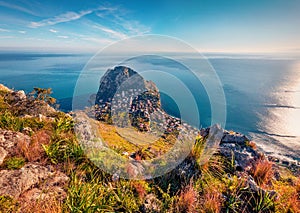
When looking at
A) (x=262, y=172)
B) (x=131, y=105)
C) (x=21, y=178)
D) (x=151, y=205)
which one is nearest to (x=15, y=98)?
(x=21, y=178)

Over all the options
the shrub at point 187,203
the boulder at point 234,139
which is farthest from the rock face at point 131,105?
the shrub at point 187,203

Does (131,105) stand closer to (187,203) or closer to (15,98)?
(15,98)

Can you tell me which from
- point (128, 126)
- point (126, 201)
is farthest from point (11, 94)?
point (126, 201)

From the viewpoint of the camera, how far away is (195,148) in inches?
197

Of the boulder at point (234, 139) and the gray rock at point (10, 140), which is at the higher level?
the gray rock at point (10, 140)

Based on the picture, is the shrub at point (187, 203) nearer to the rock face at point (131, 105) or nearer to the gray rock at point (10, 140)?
the gray rock at point (10, 140)

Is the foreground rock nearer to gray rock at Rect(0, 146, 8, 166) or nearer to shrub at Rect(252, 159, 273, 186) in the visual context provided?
gray rock at Rect(0, 146, 8, 166)

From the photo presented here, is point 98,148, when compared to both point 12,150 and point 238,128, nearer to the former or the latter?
point 12,150

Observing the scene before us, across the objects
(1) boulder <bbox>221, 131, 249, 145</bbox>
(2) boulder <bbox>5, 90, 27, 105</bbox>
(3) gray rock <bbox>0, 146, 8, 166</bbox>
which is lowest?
(1) boulder <bbox>221, 131, 249, 145</bbox>

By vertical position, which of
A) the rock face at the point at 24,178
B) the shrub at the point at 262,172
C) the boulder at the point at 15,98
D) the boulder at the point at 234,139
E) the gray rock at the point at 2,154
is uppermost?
the boulder at the point at 15,98

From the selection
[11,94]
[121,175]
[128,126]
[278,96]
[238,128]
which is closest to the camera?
[121,175]


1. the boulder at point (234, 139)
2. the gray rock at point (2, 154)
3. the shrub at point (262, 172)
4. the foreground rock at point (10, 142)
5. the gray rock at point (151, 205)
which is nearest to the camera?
the gray rock at point (151, 205)

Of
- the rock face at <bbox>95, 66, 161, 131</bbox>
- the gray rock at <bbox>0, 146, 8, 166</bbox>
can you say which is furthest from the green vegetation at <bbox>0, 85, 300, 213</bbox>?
the rock face at <bbox>95, 66, 161, 131</bbox>

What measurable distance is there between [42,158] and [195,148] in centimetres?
408
